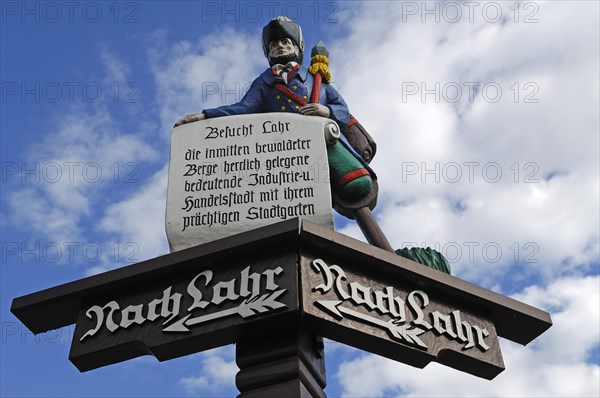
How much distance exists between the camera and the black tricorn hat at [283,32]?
23.4ft

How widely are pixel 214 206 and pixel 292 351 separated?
4.23ft

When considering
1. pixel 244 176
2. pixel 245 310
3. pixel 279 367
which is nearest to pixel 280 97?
pixel 244 176

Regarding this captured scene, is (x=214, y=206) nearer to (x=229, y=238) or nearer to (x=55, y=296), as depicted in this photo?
(x=229, y=238)

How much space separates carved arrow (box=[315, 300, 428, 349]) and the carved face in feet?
Answer: 10.1

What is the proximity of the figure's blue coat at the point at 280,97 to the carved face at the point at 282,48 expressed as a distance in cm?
26

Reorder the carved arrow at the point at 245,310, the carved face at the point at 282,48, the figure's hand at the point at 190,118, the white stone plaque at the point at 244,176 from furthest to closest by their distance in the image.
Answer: the carved face at the point at 282,48, the figure's hand at the point at 190,118, the white stone plaque at the point at 244,176, the carved arrow at the point at 245,310

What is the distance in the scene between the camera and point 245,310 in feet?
15.1

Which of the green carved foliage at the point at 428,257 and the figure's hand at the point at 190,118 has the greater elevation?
the figure's hand at the point at 190,118

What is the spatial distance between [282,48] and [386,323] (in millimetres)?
3190

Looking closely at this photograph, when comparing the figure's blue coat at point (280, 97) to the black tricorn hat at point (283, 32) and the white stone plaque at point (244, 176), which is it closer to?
the black tricorn hat at point (283, 32)

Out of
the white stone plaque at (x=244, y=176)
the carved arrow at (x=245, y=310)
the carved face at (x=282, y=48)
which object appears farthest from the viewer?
the carved face at (x=282, y=48)

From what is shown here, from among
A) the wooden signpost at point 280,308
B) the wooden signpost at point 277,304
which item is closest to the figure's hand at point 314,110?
the wooden signpost at point 277,304

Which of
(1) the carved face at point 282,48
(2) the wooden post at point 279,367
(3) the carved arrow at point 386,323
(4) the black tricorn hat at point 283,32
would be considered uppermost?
(4) the black tricorn hat at point 283,32

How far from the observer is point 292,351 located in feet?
15.3
